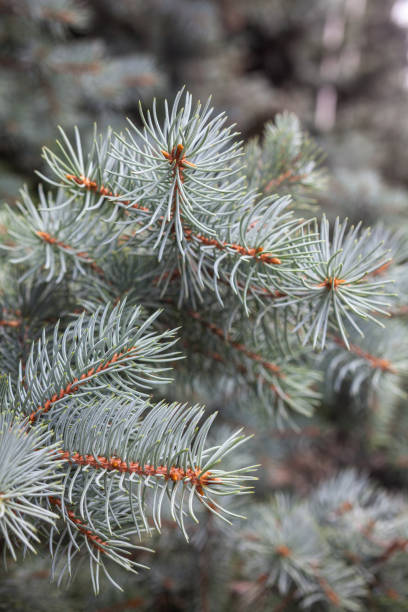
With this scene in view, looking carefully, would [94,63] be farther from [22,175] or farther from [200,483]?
[200,483]

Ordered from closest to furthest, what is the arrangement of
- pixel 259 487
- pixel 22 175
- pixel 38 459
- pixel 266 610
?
pixel 38 459, pixel 266 610, pixel 259 487, pixel 22 175

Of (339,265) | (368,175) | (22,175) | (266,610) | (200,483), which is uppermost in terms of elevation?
(368,175)

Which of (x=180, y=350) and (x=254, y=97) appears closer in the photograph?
(x=180, y=350)

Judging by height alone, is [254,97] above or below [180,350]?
above

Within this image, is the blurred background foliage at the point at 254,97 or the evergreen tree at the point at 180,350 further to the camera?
the blurred background foliage at the point at 254,97

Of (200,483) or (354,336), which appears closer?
(200,483)

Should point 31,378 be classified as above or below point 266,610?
above

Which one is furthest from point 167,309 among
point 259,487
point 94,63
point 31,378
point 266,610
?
point 94,63

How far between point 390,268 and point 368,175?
39.5 inches

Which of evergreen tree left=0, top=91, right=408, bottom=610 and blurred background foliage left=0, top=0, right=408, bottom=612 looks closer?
evergreen tree left=0, top=91, right=408, bottom=610

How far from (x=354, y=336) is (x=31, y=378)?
10.8 inches

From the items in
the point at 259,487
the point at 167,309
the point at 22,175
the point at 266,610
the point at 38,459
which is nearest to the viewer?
the point at 38,459

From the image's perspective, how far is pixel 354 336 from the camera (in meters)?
0.42

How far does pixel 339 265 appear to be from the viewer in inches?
11.4
